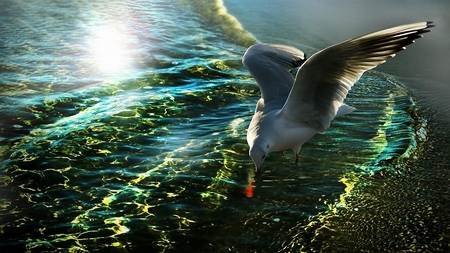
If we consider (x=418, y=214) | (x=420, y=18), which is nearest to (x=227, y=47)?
(x=420, y=18)

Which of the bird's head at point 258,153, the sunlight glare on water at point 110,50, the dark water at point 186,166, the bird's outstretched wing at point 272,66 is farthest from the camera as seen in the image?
the sunlight glare on water at point 110,50

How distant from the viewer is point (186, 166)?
4.86m

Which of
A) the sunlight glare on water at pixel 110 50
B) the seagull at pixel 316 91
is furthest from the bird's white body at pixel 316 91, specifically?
the sunlight glare on water at pixel 110 50

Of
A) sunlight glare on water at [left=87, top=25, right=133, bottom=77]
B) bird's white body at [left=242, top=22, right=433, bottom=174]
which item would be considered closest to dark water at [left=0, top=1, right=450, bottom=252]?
sunlight glare on water at [left=87, top=25, right=133, bottom=77]

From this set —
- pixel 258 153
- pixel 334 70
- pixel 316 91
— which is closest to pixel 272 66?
pixel 316 91

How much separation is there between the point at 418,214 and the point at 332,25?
6.21 m

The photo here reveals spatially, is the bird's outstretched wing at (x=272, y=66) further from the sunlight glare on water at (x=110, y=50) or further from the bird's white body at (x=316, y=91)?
the sunlight glare on water at (x=110, y=50)

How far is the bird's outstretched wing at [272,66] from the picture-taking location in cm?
560

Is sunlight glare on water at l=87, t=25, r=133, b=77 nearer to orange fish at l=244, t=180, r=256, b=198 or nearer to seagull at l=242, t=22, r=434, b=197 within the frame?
seagull at l=242, t=22, r=434, b=197

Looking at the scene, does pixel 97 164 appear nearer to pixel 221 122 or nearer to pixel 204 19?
pixel 221 122

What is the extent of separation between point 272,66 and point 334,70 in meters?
1.35

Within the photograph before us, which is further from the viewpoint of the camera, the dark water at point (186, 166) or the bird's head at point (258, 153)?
the bird's head at point (258, 153)

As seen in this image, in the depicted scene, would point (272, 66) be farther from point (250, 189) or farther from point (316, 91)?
point (250, 189)

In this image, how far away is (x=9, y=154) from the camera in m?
4.94
